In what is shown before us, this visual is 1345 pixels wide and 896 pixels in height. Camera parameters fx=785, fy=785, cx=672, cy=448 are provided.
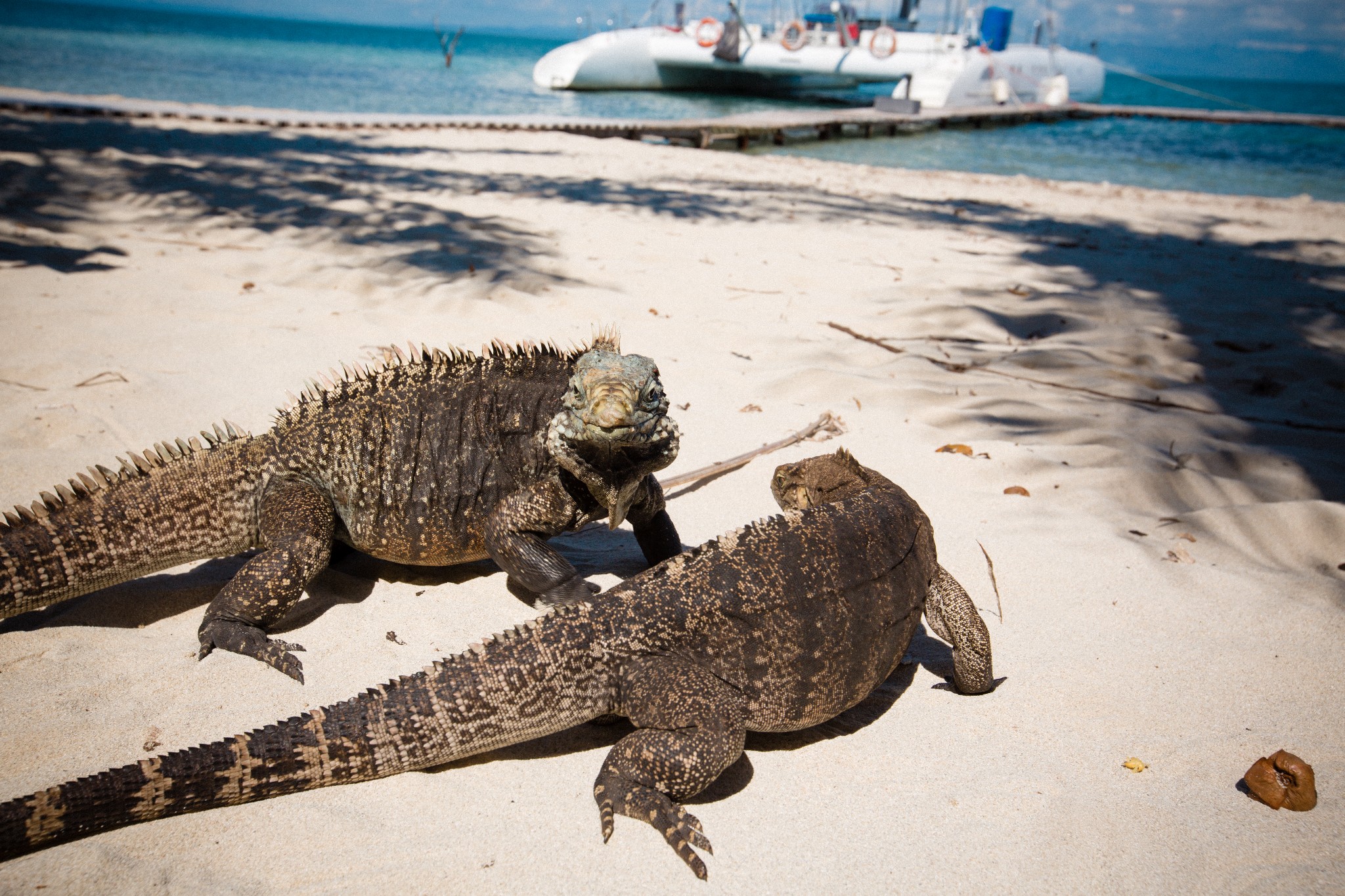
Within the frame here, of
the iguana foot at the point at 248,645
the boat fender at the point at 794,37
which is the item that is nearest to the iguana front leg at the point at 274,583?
the iguana foot at the point at 248,645

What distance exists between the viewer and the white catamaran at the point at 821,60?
143 ft

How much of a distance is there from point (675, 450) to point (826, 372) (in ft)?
9.74

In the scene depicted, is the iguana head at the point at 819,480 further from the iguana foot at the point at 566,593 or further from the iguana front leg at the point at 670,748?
the iguana front leg at the point at 670,748

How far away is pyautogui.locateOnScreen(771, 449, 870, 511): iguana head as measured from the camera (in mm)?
3139

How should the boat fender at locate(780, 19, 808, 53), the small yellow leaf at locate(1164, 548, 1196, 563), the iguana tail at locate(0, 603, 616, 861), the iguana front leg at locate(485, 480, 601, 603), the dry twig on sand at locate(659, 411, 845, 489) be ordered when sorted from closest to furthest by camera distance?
1. the iguana tail at locate(0, 603, 616, 861)
2. the iguana front leg at locate(485, 480, 601, 603)
3. the small yellow leaf at locate(1164, 548, 1196, 563)
4. the dry twig on sand at locate(659, 411, 845, 489)
5. the boat fender at locate(780, 19, 808, 53)

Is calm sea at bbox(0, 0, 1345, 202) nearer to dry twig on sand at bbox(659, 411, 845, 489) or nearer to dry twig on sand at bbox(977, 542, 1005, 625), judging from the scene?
dry twig on sand at bbox(659, 411, 845, 489)

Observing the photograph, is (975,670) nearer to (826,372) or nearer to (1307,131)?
(826,372)

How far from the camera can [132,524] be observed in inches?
114

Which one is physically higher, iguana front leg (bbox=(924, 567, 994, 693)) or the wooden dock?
the wooden dock

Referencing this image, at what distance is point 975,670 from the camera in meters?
2.76

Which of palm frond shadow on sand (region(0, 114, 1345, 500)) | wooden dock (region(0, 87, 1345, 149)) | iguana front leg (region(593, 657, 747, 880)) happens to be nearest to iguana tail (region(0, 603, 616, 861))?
iguana front leg (region(593, 657, 747, 880))

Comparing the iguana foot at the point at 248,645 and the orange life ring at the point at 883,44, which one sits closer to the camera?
the iguana foot at the point at 248,645

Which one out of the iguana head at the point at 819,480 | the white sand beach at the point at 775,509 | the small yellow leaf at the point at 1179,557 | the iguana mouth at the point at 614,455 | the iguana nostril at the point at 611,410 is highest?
the iguana nostril at the point at 611,410

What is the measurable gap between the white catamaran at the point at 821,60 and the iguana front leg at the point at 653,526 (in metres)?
44.2
